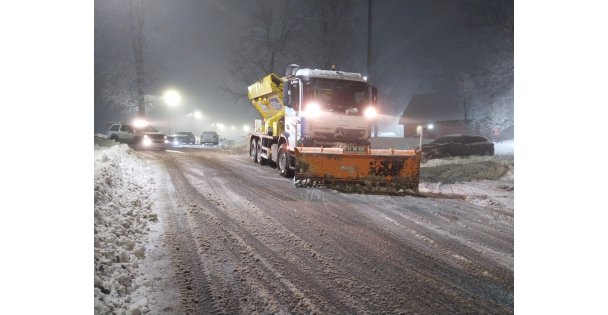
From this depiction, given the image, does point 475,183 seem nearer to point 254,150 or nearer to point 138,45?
point 254,150

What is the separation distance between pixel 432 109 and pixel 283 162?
1680 inches

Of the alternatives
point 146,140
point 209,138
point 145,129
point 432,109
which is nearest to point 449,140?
point 146,140

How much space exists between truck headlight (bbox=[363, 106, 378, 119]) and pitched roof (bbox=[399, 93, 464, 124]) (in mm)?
38775

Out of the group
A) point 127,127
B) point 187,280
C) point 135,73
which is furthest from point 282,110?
point 135,73

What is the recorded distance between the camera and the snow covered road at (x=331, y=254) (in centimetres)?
347

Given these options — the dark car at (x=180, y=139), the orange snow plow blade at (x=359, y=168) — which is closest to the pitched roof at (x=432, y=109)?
the dark car at (x=180, y=139)

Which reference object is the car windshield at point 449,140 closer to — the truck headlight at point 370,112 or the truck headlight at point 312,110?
the truck headlight at point 370,112

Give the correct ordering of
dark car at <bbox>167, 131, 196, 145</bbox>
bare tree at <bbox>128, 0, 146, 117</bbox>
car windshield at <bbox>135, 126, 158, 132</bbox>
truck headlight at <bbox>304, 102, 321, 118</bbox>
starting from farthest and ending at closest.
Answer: dark car at <bbox>167, 131, 196, 145</bbox>, bare tree at <bbox>128, 0, 146, 117</bbox>, car windshield at <bbox>135, 126, 158, 132</bbox>, truck headlight at <bbox>304, 102, 321, 118</bbox>

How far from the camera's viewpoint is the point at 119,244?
179 inches

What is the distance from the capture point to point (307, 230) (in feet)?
18.5

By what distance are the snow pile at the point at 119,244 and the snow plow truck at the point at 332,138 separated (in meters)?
4.23

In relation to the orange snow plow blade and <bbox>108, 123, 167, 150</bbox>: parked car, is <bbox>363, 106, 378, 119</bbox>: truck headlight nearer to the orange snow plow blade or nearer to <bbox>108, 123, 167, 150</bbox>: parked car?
the orange snow plow blade

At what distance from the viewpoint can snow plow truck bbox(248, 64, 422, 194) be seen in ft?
30.8

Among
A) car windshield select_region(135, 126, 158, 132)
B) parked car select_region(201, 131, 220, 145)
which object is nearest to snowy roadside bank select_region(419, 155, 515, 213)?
car windshield select_region(135, 126, 158, 132)
